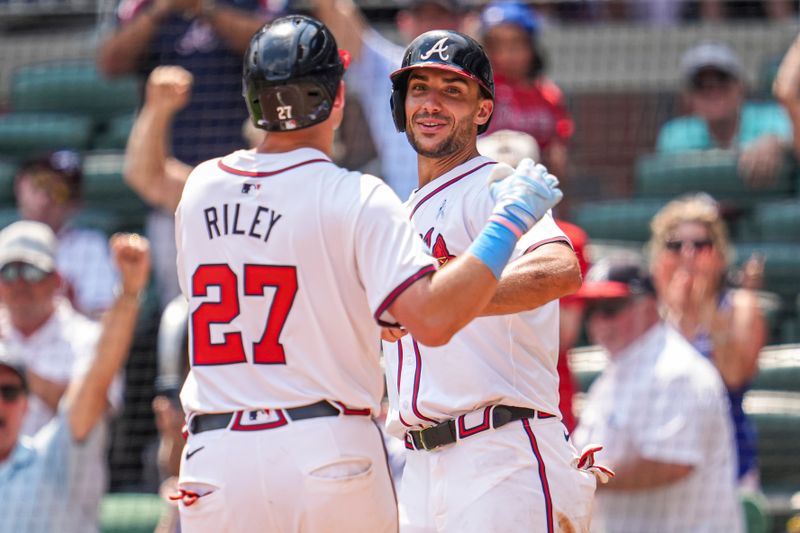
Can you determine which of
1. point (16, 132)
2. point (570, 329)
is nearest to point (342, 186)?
point (570, 329)

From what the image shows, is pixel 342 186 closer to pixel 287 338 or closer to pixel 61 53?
pixel 287 338

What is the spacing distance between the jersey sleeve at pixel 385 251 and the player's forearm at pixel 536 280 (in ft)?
0.67

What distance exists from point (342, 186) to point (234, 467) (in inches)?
22.4

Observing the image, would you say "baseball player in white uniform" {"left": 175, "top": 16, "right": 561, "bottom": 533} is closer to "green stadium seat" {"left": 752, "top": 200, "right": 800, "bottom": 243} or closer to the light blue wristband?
the light blue wristband

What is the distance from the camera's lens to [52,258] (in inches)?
203

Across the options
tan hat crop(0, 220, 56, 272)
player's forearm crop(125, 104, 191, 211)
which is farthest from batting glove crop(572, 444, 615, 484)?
tan hat crop(0, 220, 56, 272)

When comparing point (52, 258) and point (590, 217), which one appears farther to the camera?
point (590, 217)

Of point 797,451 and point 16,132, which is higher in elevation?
point 16,132

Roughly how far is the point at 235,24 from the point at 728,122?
2.43 meters

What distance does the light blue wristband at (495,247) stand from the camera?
7.84 feet

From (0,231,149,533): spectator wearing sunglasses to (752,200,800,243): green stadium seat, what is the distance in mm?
3217

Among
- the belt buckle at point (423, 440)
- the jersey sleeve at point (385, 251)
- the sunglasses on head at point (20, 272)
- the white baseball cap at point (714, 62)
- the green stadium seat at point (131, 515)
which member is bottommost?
the green stadium seat at point (131, 515)

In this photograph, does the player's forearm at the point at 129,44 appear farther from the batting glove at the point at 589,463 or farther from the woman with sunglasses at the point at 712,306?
the batting glove at the point at 589,463

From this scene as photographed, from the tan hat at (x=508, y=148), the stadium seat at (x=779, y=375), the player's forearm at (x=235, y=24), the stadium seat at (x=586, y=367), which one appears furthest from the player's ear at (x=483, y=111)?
the player's forearm at (x=235, y=24)
